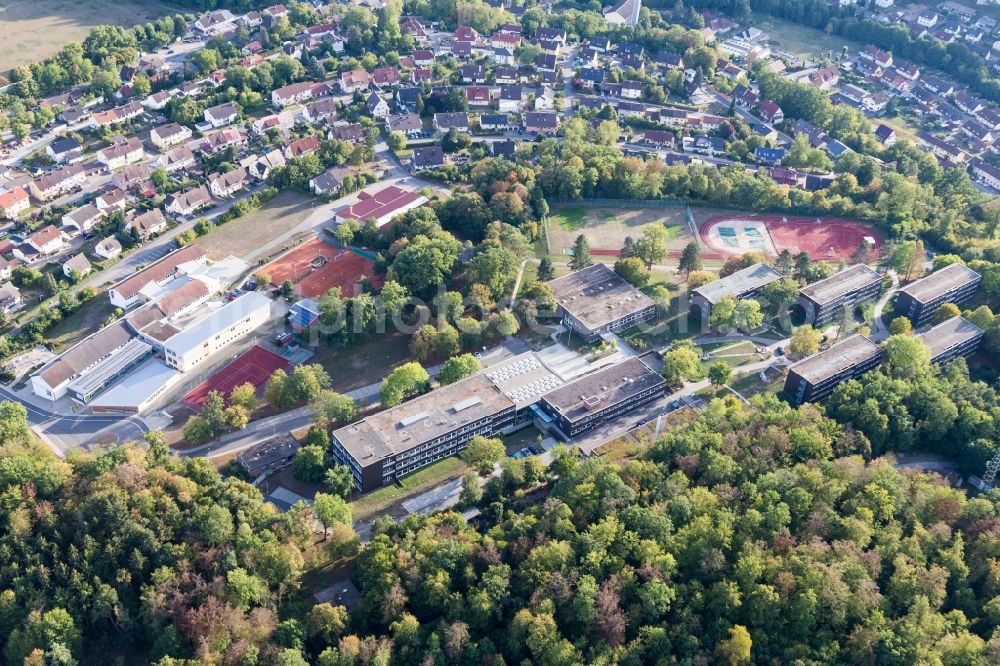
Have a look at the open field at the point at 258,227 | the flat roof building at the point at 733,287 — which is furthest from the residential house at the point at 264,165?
the flat roof building at the point at 733,287

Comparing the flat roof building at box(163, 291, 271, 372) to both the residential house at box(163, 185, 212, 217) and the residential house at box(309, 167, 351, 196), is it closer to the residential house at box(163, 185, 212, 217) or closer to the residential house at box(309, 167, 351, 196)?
the residential house at box(163, 185, 212, 217)

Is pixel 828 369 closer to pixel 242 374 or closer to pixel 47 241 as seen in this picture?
pixel 242 374

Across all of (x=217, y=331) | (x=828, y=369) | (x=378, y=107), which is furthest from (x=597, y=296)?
(x=378, y=107)

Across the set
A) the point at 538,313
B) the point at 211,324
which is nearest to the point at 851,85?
the point at 538,313

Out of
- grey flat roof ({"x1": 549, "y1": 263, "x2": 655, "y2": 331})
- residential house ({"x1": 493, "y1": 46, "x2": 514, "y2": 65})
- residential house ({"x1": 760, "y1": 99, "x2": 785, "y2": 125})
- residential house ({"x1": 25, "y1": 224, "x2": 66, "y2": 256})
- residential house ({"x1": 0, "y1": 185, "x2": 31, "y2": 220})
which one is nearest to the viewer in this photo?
grey flat roof ({"x1": 549, "y1": 263, "x2": 655, "y2": 331})

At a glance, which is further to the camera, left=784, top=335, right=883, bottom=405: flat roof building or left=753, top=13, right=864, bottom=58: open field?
left=753, top=13, right=864, bottom=58: open field

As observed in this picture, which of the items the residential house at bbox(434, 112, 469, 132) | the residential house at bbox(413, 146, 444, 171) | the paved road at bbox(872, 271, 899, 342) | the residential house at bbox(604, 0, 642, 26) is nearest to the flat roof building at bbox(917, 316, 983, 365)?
the paved road at bbox(872, 271, 899, 342)

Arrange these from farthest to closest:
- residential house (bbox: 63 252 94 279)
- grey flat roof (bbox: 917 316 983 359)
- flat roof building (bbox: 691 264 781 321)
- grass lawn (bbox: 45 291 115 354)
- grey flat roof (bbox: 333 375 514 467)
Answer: residential house (bbox: 63 252 94 279) → flat roof building (bbox: 691 264 781 321) → grass lawn (bbox: 45 291 115 354) → grey flat roof (bbox: 917 316 983 359) → grey flat roof (bbox: 333 375 514 467)
